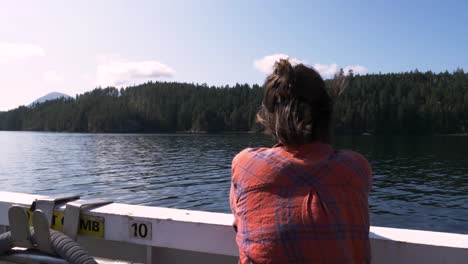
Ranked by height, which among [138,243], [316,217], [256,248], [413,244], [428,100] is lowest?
[138,243]

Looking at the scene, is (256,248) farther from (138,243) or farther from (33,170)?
(33,170)

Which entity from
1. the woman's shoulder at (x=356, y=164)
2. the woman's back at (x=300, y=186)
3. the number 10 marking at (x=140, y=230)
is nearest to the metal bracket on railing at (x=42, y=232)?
the number 10 marking at (x=140, y=230)

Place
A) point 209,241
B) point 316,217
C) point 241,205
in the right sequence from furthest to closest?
1. point 209,241
2. point 241,205
3. point 316,217

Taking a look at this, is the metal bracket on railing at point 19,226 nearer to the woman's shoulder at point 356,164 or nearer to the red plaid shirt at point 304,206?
the red plaid shirt at point 304,206

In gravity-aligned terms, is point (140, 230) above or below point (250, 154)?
below

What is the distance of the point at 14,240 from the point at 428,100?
16674 centimetres

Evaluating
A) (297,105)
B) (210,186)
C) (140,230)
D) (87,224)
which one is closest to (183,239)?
(140,230)

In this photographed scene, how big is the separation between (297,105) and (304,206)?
18.8 inches

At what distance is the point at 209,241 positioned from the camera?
3.17m

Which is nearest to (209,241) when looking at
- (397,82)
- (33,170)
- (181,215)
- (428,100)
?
(181,215)

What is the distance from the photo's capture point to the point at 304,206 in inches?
75.5

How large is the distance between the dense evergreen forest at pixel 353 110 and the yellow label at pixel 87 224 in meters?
116

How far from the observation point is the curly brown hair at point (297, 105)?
6.68 feet

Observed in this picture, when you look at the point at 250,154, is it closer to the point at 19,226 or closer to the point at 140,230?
the point at 140,230
